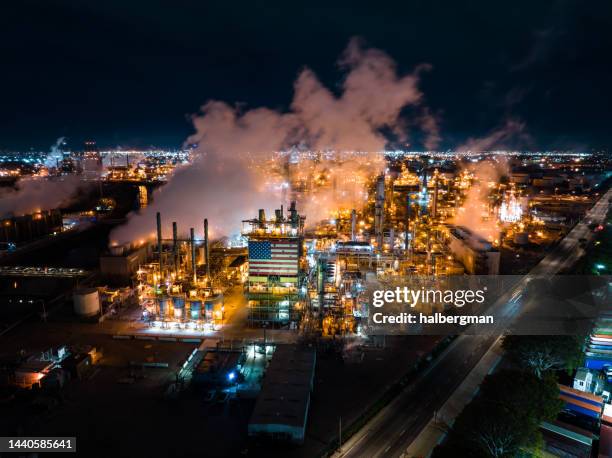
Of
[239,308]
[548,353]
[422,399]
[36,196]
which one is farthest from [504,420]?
[36,196]

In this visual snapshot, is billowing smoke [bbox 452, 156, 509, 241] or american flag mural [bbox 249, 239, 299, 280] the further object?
billowing smoke [bbox 452, 156, 509, 241]

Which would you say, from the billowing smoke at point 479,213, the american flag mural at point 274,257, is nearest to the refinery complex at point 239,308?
the american flag mural at point 274,257

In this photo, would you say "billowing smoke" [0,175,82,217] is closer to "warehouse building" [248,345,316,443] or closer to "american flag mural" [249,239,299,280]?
"american flag mural" [249,239,299,280]

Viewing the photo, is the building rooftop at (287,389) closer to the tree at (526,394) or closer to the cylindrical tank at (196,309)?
the cylindrical tank at (196,309)

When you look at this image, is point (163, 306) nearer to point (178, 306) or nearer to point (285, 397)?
point (178, 306)

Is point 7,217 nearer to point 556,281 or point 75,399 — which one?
point 75,399

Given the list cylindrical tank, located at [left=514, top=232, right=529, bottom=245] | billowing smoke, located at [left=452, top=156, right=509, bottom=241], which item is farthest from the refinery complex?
billowing smoke, located at [left=452, top=156, right=509, bottom=241]
